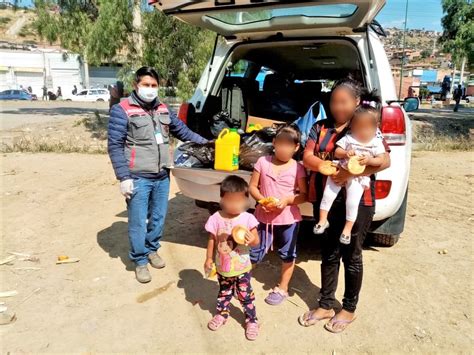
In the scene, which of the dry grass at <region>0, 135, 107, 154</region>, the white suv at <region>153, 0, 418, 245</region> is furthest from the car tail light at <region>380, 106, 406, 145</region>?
the dry grass at <region>0, 135, 107, 154</region>

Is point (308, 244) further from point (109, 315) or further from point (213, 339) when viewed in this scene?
point (109, 315)

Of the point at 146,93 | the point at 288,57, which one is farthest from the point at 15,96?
the point at 146,93

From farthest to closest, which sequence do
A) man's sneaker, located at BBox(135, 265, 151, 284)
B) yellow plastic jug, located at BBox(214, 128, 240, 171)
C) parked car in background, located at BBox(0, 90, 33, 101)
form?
parked car in background, located at BBox(0, 90, 33, 101)
yellow plastic jug, located at BBox(214, 128, 240, 171)
man's sneaker, located at BBox(135, 265, 151, 284)

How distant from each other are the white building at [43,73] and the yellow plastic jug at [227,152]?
44.5 meters

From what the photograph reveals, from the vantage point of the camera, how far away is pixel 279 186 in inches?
119

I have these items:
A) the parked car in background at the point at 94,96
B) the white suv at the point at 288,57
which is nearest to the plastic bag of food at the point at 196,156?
the white suv at the point at 288,57

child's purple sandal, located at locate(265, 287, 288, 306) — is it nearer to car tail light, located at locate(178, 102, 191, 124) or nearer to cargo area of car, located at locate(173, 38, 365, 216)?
cargo area of car, located at locate(173, 38, 365, 216)

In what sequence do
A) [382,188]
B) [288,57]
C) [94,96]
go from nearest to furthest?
[382,188] → [288,57] → [94,96]

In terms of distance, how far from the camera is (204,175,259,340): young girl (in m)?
2.70

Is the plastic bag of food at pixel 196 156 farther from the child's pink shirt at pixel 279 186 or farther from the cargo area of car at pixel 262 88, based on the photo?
the child's pink shirt at pixel 279 186

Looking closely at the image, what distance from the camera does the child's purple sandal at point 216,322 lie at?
2834 mm

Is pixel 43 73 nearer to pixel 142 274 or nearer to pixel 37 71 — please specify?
pixel 37 71

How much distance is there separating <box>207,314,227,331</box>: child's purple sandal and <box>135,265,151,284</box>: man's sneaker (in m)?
0.84

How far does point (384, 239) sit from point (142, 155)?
2.41m
